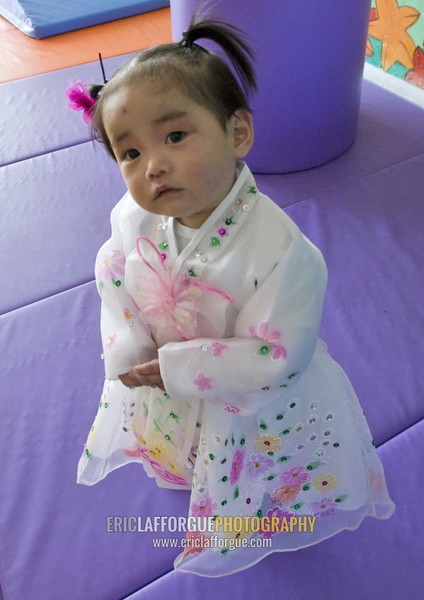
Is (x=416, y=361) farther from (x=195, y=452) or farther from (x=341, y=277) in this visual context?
(x=195, y=452)

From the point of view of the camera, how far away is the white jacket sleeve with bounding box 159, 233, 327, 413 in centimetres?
74

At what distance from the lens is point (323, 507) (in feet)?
3.32

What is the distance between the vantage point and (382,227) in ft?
5.45

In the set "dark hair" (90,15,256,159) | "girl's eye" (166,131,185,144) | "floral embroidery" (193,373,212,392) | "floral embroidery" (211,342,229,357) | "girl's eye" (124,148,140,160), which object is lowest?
"floral embroidery" (193,373,212,392)

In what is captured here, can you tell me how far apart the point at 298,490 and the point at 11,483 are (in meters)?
0.57

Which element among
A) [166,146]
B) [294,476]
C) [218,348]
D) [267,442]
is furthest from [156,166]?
[294,476]

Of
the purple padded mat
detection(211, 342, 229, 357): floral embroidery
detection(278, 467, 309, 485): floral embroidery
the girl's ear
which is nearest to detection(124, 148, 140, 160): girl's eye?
the girl's ear

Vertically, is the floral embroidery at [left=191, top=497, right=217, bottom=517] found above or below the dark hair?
below

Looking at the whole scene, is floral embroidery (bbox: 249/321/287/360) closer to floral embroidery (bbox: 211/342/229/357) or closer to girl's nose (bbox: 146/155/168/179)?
floral embroidery (bbox: 211/342/229/357)

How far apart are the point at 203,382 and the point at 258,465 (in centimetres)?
23

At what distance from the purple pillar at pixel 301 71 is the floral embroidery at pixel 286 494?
1.14 m

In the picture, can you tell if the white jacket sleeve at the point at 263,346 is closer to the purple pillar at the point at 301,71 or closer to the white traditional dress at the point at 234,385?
the white traditional dress at the point at 234,385

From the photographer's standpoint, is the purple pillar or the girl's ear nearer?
the girl's ear

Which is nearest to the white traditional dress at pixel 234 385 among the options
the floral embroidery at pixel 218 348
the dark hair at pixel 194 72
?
the floral embroidery at pixel 218 348
